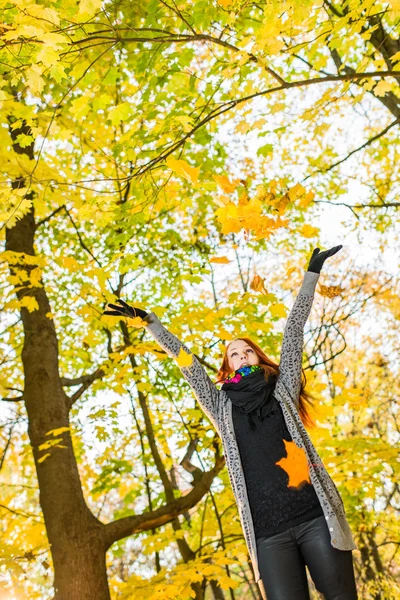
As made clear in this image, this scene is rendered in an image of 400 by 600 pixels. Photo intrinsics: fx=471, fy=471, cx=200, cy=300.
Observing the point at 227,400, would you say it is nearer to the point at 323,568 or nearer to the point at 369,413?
the point at 323,568

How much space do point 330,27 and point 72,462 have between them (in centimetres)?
347

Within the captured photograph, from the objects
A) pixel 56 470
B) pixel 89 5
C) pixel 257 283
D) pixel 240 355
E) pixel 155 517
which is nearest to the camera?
pixel 89 5

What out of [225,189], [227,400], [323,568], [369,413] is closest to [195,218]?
[225,189]

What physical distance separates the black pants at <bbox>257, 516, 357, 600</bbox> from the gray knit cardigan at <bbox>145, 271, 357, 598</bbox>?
5 cm

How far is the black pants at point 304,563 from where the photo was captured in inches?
71.2

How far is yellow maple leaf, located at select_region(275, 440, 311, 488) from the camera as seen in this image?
6.47 feet

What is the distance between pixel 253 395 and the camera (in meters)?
2.20

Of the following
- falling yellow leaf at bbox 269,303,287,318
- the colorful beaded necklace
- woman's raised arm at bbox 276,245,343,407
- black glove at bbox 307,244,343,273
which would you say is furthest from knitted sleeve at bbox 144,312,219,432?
falling yellow leaf at bbox 269,303,287,318

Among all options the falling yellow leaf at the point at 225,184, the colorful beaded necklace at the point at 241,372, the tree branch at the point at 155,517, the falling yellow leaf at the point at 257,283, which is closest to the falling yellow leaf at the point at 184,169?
the falling yellow leaf at the point at 225,184

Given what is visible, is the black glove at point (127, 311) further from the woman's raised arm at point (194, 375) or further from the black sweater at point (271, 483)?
the black sweater at point (271, 483)

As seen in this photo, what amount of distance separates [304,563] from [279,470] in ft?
1.22

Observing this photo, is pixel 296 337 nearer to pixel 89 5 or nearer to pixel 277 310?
pixel 277 310

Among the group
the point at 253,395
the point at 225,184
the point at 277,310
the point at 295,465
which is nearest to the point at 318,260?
the point at 225,184

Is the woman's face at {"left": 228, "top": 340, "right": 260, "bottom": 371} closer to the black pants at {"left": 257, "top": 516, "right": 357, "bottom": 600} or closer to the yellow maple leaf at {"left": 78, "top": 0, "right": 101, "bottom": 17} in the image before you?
the black pants at {"left": 257, "top": 516, "right": 357, "bottom": 600}
